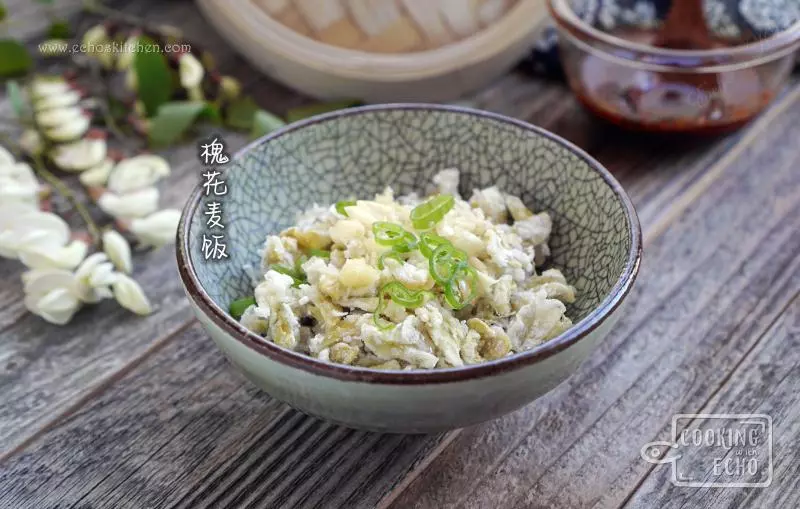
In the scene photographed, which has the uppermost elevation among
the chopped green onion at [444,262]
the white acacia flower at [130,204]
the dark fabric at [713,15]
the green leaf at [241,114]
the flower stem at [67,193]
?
the dark fabric at [713,15]

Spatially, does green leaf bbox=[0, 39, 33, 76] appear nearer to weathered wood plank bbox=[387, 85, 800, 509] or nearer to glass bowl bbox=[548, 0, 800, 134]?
glass bowl bbox=[548, 0, 800, 134]

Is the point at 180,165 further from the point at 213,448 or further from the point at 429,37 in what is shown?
the point at 213,448

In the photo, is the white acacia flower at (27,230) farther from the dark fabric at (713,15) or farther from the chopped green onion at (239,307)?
the dark fabric at (713,15)

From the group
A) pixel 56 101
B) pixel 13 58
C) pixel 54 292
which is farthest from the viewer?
pixel 13 58

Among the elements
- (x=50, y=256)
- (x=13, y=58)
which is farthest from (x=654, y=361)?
(x=13, y=58)

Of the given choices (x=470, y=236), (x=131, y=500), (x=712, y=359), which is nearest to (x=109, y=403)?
(x=131, y=500)

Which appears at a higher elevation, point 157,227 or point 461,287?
point 461,287

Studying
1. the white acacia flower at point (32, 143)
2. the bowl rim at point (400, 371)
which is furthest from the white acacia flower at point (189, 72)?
the bowl rim at point (400, 371)

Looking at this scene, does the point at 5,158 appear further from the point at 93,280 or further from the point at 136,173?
the point at 93,280
